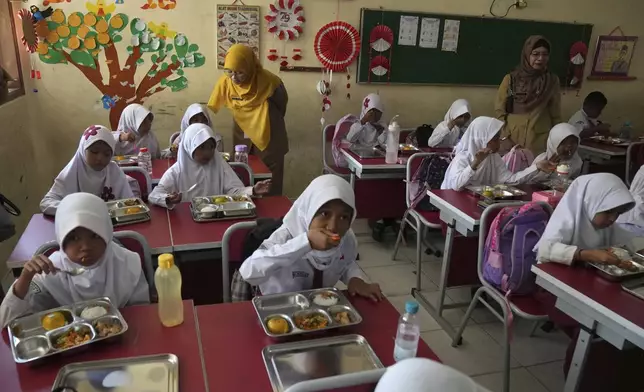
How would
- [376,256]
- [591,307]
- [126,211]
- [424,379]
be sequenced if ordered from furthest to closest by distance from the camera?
1. [376,256]
2. [126,211]
3. [591,307]
4. [424,379]

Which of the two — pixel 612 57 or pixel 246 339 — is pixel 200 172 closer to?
pixel 246 339

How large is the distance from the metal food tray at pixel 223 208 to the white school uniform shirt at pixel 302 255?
2.46 feet

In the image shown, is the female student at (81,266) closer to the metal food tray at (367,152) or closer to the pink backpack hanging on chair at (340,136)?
the metal food tray at (367,152)

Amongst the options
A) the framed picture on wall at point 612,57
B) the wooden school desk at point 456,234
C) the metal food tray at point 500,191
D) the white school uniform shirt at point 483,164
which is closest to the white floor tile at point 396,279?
the wooden school desk at point 456,234

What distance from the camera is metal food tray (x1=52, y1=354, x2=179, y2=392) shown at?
1264mm

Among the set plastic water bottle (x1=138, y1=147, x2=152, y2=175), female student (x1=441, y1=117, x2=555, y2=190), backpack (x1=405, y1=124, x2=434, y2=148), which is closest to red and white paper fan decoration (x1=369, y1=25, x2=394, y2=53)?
backpack (x1=405, y1=124, x2=434, y2=148)

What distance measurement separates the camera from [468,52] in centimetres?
Result: 537

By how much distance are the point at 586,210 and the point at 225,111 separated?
3.56 meters

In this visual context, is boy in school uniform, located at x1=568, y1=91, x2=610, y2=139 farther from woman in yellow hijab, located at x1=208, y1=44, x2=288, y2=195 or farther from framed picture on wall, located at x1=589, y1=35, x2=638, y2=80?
woman in yellow hijab, located at x1=208, y1=44, x2=288, y2=195

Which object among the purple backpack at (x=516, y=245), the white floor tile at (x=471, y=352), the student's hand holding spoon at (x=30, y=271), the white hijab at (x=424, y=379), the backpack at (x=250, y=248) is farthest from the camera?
the white floor tile at (x=471, y=352)

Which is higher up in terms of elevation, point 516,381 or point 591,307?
point 591,307

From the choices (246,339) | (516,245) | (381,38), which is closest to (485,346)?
(516,245)

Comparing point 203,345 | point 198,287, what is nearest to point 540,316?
point 203,345

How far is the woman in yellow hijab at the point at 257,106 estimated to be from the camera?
4.21m
